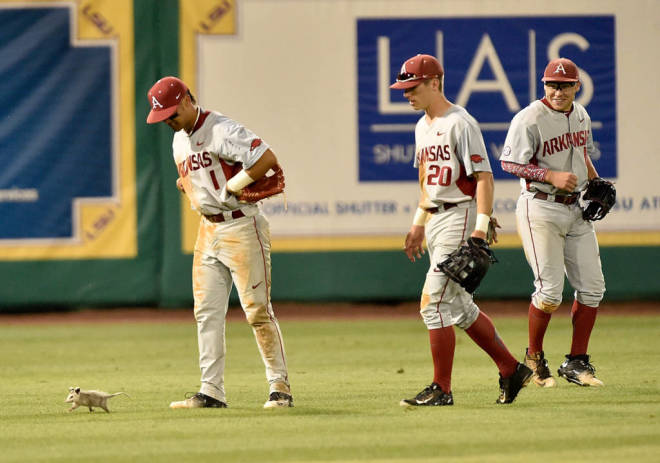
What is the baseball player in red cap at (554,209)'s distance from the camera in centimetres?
729

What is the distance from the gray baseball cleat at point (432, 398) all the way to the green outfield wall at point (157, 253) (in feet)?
20.5

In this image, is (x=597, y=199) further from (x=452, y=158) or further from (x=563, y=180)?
(x=452, y=158)

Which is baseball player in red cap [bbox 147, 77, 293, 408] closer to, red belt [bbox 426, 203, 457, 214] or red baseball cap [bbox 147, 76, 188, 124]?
red baseball cap [bbox 147, 76, 188, 124]

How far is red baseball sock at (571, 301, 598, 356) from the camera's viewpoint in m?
7.48

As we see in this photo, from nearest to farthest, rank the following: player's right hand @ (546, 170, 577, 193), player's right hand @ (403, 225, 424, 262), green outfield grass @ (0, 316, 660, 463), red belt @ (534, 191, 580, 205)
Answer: green outfield grass @ (0, 316, 660, 463) < player's right hand @ (403, 225, 424, 262) < player's right hand @ (546, 170, 577, 193) < red belt @ (534, 191, 580, 205)

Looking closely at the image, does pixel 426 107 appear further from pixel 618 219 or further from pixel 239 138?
pixel 618 219

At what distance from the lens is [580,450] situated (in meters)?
5.05

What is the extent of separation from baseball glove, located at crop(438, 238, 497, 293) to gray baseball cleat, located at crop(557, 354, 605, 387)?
1467 mm

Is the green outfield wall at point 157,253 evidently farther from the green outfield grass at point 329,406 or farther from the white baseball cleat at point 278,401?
the white baseball cleat at point 278,401

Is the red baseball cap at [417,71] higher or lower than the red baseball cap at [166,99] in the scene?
higher

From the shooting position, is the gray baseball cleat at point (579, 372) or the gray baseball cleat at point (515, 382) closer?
the gray baseball cleat at point (515, 382)

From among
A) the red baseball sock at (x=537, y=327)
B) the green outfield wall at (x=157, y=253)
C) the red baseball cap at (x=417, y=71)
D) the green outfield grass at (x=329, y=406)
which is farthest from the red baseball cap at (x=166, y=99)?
the green outfield wall at (x=157, y=253)

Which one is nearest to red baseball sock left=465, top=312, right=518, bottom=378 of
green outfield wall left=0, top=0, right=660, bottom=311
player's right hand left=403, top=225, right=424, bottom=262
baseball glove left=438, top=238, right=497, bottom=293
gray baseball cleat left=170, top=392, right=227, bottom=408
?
baseball glove left=438, top=238, right=497, bottom=293

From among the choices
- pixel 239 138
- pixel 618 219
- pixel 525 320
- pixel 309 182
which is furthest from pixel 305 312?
pixel 239 138
